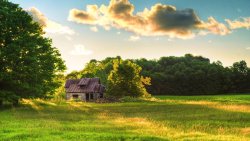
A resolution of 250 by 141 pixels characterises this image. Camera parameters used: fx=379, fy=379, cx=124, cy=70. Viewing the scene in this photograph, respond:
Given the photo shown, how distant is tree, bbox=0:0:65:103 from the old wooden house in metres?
46.6

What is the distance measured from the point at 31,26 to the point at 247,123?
32960 mm

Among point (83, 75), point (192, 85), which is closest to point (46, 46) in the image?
point (83, 75)

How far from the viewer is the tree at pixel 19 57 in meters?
48.0

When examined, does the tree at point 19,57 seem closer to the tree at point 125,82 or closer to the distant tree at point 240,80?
the tree at point 125,82

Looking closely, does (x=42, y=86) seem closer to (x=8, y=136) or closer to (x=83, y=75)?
(x=8, y=136)

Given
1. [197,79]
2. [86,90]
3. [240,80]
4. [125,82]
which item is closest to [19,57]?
[125,82]

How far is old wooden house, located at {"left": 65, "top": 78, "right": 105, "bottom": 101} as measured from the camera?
3947 inches

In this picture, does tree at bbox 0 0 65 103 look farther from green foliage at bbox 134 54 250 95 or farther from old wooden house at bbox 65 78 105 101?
green foliage at bbox 134 54 250 95

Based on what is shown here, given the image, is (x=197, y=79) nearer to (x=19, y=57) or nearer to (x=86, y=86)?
(x=86, y=86)

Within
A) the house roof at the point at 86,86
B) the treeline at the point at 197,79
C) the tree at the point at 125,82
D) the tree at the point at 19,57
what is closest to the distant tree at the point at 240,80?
the treeline at the point at 197,79

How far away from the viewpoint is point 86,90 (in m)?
100

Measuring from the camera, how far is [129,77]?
87.4 meters

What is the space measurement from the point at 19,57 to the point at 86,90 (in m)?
52.3

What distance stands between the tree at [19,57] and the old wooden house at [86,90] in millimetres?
46581
